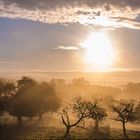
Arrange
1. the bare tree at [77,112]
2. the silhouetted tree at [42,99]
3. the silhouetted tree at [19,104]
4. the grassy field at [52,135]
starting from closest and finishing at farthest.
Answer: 1. the grassy field at [52,135]
2. the bare tree at [77,112]
3. the silhouetted tree at [19,104]
4. the silhouetted tree at [42,99]

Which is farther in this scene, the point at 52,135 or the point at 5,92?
the point at 5,92

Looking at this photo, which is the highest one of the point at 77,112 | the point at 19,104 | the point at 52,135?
the point at 19,104

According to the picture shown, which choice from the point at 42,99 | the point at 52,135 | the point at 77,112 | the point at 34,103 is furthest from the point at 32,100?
the point at 52,135

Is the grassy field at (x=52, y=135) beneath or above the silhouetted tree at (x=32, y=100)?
beneath

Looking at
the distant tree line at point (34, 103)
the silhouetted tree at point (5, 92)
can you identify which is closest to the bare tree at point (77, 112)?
the distant tree line at point (34, 103)

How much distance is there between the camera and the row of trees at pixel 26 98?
12925 cm

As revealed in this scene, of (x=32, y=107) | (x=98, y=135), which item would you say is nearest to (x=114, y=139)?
(x=98, y=135)

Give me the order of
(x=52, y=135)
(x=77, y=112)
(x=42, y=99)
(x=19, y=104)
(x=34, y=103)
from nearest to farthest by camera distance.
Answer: (x=52, y=135), (x=77, y=112), (x=19, y=104), (x=34, y=103), (x=42, y=99)

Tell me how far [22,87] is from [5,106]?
12.1 metres

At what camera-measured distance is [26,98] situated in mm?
131625

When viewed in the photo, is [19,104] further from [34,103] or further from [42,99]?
[42,99]

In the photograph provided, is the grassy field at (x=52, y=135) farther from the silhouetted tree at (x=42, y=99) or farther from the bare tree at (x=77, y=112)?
the silhouetted tree at (x=42, y=99)

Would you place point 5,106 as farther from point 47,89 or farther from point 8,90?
point 47,89

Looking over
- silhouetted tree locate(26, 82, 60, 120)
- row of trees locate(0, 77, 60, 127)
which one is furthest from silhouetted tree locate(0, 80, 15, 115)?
silhouetted tree locate(26, 82, 60, 120)
